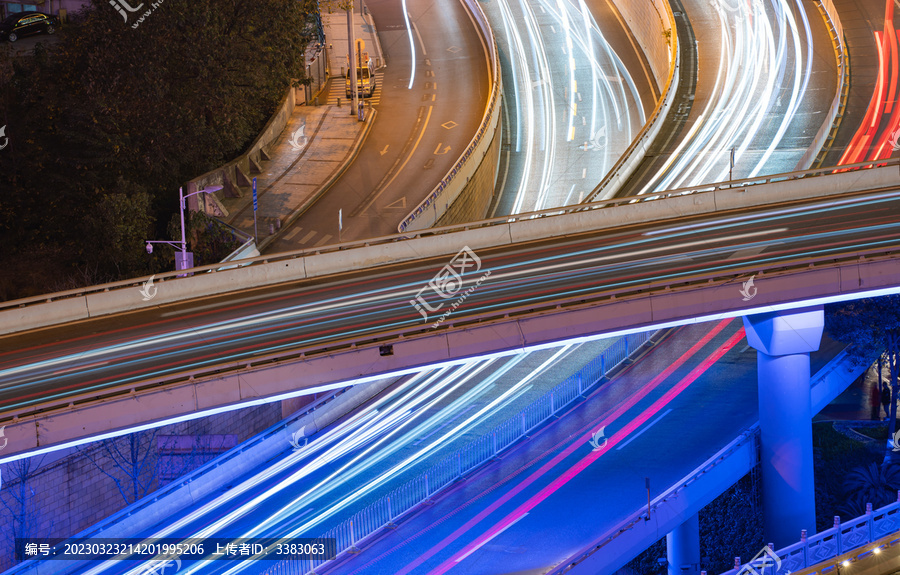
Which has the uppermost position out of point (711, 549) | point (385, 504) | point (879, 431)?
point (385, 504)

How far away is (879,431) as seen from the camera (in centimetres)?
4100

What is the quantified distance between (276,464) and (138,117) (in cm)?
2227

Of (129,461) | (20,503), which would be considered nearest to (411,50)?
(129,461)

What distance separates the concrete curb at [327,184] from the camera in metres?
45.9

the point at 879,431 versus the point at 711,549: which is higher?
the point at 879,431

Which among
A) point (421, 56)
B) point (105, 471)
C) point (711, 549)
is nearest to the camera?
point (105, 471)

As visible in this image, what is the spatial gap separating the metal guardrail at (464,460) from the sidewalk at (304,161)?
15.6 m

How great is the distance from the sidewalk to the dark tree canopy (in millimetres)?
3616

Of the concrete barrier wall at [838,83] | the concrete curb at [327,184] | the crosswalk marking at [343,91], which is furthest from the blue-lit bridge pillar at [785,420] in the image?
the crosswalk marking at [343,91]

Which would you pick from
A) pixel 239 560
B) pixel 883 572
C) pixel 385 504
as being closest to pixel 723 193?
pixel 883 572

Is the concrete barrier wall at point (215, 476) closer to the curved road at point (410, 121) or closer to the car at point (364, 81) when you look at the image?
the curved road at point (410, 121)

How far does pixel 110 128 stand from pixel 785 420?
3244 cm

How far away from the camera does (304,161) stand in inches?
2112

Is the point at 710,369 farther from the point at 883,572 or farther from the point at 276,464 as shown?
the point at 276,464
